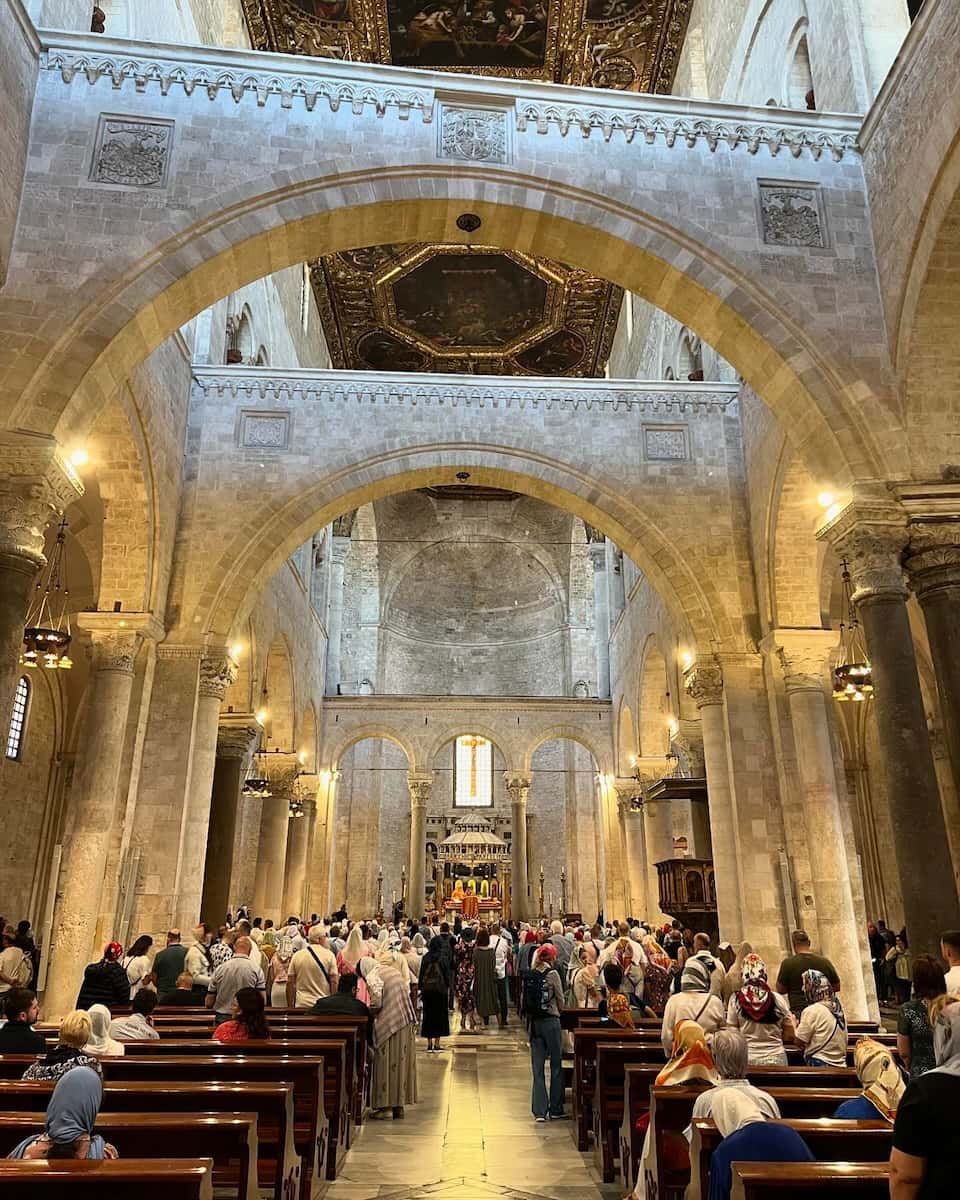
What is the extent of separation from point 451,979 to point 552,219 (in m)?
11.3

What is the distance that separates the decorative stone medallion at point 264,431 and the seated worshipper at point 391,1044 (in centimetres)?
901

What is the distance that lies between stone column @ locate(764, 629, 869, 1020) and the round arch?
13.1 ft

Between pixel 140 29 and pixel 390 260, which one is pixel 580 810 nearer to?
pixel 390 260

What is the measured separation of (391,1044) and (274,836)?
12543 mm

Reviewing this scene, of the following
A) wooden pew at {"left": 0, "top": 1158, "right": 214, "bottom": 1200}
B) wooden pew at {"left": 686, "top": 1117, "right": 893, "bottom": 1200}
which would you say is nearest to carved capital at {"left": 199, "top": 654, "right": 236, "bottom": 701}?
wooden pew at {"left": 0, "top": 1158, "right": 214, "bottom": 1200}

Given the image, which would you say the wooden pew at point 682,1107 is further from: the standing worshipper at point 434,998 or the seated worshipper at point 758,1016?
the standing worshipper at point 434,998

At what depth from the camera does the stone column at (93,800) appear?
10352mm

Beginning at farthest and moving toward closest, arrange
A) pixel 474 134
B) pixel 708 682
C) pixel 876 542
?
pixel 708 682, pixel 474 134, pixel 876 542

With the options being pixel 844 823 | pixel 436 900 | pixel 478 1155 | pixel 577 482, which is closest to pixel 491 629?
pixel 436 900

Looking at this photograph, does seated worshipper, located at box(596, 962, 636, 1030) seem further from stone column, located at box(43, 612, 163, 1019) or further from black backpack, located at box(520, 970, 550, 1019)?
stone column, located at box(43, 612, 163, 1019)

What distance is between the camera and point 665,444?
14703mm

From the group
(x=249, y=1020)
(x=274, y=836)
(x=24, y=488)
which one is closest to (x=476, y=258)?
(x=274, y=836)

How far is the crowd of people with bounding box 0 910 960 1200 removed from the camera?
3.11 metres

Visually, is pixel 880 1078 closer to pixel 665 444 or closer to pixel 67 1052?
pixel 67 1052
